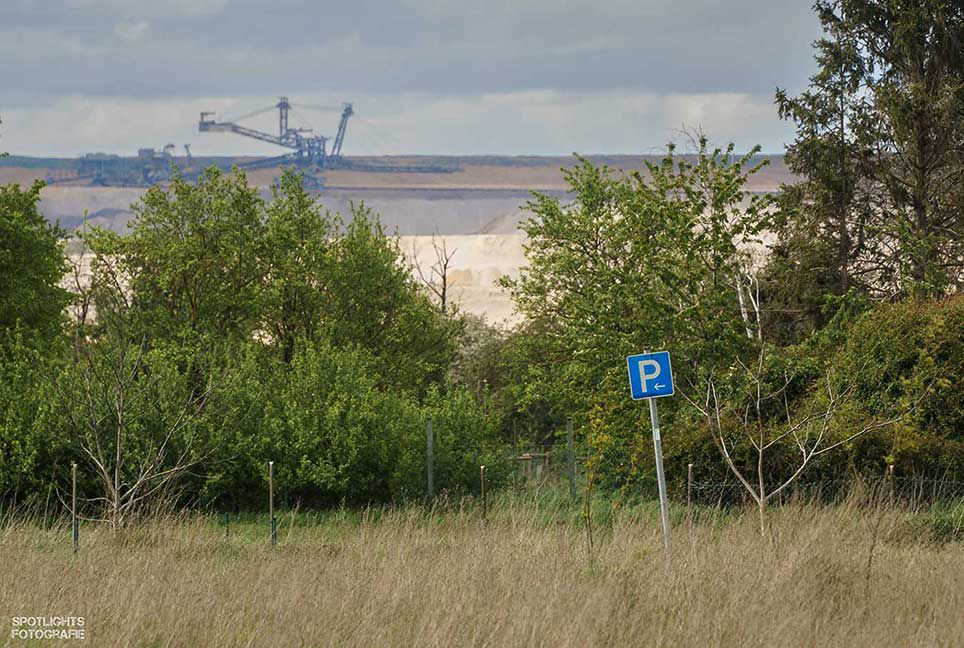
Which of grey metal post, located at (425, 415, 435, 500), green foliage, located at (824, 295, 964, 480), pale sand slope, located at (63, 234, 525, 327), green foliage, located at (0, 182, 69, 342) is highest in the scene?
pale sand slope, located at (63, 234, 525, 327)

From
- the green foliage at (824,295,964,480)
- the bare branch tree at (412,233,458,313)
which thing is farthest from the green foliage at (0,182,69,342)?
the green foliage at (824,295,964,480)

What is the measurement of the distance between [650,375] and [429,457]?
36.5ft

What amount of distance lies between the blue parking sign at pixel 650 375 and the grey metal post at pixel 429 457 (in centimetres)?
1080

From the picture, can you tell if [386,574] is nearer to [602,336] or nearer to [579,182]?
[602,336]

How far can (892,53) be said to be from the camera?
3459 cm

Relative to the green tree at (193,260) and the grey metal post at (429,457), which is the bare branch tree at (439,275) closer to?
the green tree at (193,260)

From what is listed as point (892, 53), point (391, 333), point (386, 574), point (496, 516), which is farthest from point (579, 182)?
point (386, 574)

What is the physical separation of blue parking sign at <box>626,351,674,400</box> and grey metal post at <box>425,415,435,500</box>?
10797mm

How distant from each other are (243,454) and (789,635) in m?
16.1

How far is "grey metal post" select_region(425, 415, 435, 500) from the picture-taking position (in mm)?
24672

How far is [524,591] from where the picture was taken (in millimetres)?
11062

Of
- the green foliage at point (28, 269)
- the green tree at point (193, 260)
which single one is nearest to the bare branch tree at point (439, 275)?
the green tree at point (193, 260)

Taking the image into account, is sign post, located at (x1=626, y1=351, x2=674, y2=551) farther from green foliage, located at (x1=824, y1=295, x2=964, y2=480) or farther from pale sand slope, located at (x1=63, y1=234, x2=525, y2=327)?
pale sand slope, located at (x1=63, y1=234, x2=525, y2=327)

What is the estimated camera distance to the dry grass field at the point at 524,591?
983cm
